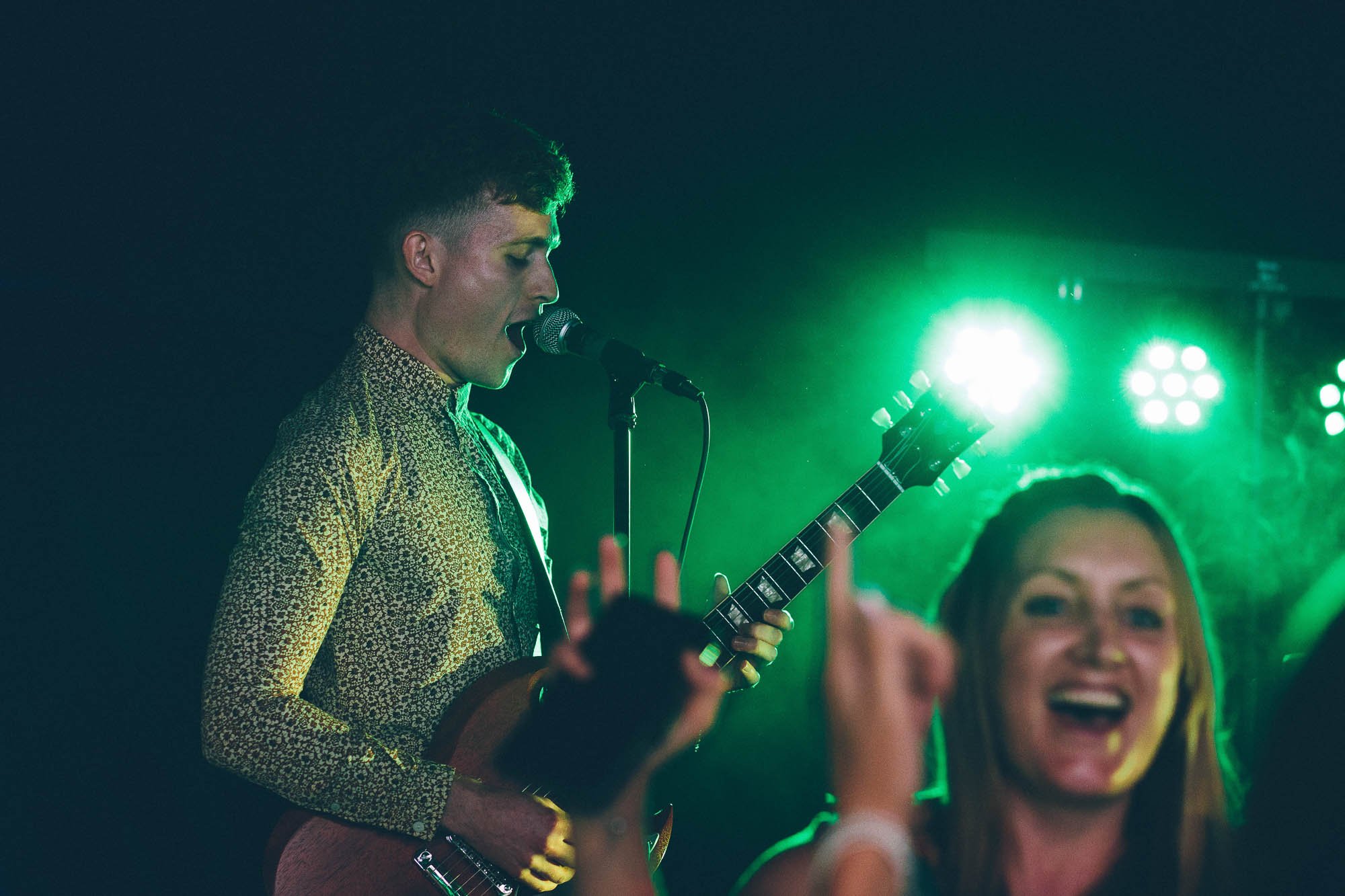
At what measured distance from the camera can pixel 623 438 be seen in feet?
6.58

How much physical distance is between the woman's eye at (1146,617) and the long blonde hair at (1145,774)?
0.10ft

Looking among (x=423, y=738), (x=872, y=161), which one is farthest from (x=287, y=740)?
(x=872, y=161)

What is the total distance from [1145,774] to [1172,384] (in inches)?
110

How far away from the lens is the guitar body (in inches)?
65.4

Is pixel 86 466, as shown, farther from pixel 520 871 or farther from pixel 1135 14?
pixel 1135 14

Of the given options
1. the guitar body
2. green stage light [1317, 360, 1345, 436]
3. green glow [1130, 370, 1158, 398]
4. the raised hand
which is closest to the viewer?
the raised hand

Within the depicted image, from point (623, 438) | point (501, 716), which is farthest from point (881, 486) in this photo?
point (501, 716)

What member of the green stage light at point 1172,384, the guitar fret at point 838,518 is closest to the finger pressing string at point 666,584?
the guitar fret at point 838,518

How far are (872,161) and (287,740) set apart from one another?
2558 millimetres

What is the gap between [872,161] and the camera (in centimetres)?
322

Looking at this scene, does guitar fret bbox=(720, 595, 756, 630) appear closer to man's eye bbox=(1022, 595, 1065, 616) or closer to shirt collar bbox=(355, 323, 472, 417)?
shirt collar bbox=(355, 323, 472, 417)

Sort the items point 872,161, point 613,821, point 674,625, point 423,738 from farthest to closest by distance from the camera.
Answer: point 872,161
point 423,738
point 674,625
point 613,821

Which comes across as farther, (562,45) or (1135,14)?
(1135,14)

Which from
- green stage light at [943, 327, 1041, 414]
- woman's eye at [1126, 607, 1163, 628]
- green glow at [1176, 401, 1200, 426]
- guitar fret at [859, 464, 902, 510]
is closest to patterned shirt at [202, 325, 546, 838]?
guitar fret at [859, 464, 902, 510]
